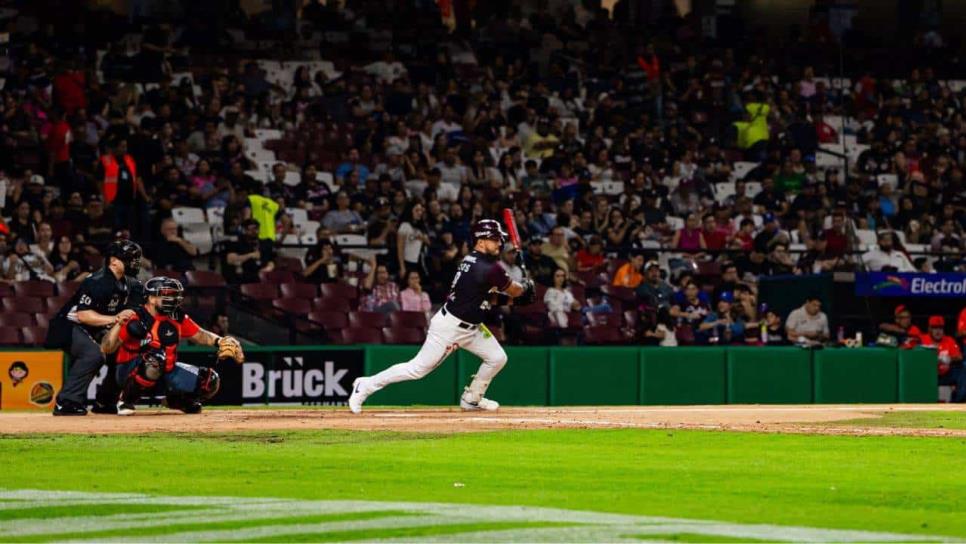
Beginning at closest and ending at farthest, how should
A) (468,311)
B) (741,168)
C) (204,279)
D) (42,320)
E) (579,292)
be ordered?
1. (468,311)
2. (42,320)
3. (204,279)
4. (579,292)
5. (741,168)

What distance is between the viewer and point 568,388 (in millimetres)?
24266

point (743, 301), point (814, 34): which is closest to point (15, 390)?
point (743, 301)

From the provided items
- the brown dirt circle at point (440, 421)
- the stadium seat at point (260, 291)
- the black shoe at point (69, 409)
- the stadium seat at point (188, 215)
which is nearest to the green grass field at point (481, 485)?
the brown dirt circle at point (440, 421)

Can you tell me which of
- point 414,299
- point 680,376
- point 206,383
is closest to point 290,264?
point 414,299

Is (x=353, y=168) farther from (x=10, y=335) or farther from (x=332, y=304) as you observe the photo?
(x=10, y=335)

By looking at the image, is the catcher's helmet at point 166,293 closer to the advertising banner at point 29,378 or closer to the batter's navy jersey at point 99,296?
the batter's navy jersey at point 99,296

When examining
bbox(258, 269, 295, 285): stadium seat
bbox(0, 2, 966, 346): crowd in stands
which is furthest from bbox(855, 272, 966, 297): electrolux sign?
bbox(258, 269, 295, 285): stadium seat

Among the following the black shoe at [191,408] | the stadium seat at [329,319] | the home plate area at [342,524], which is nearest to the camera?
the home plate area at [342,524]

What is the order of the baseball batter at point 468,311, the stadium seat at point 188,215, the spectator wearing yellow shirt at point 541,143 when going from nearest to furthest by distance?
the baseball batter at point 468,311 < the stadium seat at point 188,215 < the spectator wearing yellow shirt at point 541,143

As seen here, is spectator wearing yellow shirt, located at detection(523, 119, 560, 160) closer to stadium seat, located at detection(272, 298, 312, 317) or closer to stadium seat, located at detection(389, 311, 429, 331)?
stadium seat, located at detection(389, 311, 429, 331)

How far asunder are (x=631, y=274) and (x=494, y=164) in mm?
4118

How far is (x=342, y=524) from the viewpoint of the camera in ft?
27.2

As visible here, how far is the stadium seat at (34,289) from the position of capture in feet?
74.9

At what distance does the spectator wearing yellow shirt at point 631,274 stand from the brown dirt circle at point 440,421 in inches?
267
